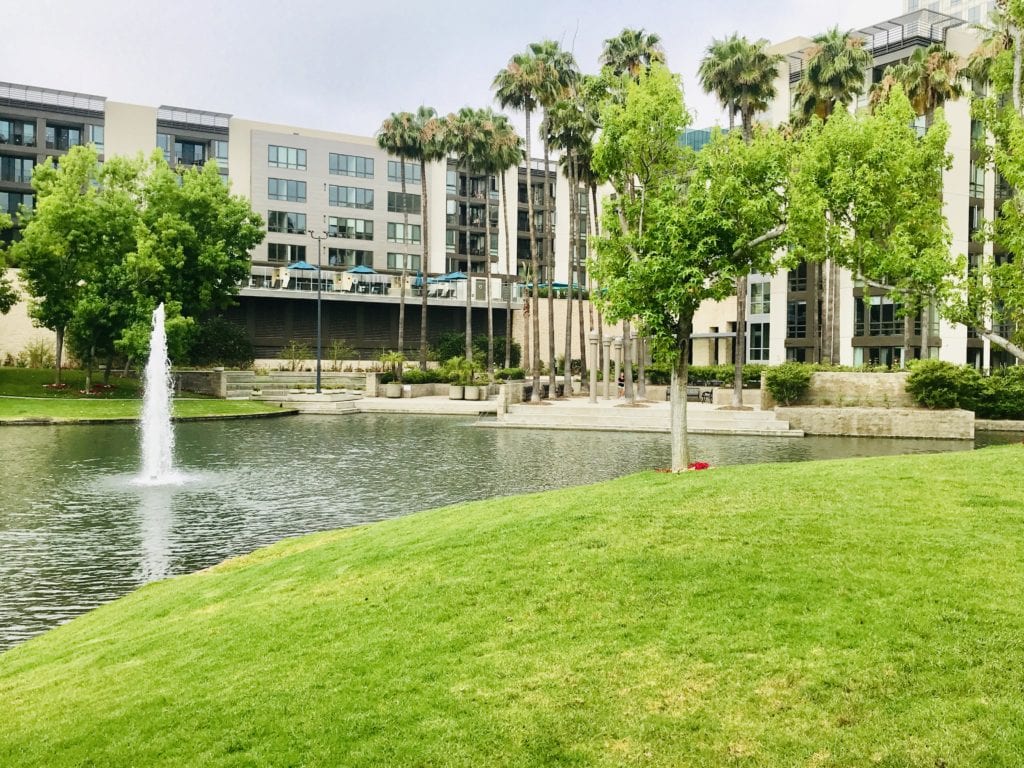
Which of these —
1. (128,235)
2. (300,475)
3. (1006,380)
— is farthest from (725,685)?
(128,235)

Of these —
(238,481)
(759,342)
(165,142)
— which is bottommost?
(238,481)

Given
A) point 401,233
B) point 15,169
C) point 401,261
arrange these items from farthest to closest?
1. point 401,261
2. point 401,233
3. point 15,169

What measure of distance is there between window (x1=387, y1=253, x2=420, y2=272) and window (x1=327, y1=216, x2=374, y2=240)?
3.37 m

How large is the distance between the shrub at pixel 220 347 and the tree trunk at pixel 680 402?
2246 inches

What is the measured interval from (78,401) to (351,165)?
159ft

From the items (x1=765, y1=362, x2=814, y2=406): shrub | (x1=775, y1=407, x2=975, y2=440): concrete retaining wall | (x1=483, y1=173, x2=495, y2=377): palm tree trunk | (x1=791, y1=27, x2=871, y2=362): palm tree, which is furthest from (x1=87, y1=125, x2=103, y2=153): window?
(x1=775, y1=407, x2=975, y2=440): concrete retaining wall

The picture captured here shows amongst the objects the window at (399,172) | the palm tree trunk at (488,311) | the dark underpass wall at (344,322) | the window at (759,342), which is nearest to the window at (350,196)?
the window at (399,172)

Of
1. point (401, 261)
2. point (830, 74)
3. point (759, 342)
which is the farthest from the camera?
point (401, 261)

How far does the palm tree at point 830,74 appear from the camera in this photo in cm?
4319

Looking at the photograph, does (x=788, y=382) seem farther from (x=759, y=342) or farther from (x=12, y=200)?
(x=12, y=200)

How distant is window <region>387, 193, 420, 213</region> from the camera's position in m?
92.3

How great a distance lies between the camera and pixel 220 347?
69875 mm

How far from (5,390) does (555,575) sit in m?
53.8

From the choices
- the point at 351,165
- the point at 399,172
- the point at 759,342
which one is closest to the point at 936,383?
the point at 759,342
